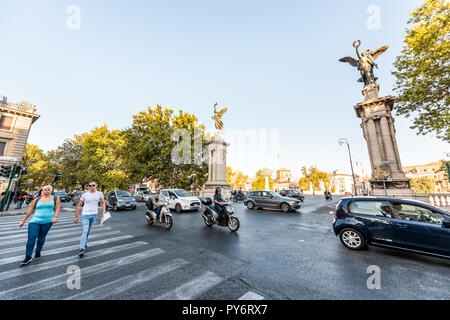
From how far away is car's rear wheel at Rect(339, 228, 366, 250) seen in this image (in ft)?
16.7

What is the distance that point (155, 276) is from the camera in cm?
352

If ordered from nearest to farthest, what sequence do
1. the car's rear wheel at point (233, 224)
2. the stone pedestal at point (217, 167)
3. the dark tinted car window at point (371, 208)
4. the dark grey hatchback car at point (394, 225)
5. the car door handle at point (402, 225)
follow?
the dark grey hatchback car at point (394, 225) → the car door handle at point (402, 225) → the dark tinted car window at point (371, 208) → the car's rear wheel at point (233, 224) → the stone pedestal at point (217, 167)

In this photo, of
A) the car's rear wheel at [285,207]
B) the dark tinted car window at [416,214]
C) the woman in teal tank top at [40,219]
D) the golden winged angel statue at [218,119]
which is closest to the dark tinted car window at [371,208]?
the dark tinted car window at [416,214]

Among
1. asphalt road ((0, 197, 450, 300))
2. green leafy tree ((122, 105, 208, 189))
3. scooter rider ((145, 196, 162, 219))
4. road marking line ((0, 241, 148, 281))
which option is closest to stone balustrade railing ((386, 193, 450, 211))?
asphalt road ((0, 197, 450, 300))

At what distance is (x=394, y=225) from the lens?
15.3ft

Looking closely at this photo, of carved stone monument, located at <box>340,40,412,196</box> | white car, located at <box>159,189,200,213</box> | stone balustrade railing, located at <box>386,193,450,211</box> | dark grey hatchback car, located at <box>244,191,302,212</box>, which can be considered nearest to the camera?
white car, located at <box>159,189,200,213</box>

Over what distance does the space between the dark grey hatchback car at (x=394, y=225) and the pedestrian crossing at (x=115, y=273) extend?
358 cm

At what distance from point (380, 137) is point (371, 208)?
1722cm

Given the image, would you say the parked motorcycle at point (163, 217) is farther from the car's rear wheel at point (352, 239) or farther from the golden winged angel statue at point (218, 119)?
the golden winged angel statue at point (218, 119)

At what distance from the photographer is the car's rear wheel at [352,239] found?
5082 mm

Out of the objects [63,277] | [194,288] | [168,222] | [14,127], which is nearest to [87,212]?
[63,277]

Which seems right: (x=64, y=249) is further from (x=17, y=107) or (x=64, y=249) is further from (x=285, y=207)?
(x=17, y=107)

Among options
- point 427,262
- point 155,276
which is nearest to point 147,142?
point 155,276

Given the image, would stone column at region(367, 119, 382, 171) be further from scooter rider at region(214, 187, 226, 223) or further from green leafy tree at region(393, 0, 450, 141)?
scooter rider at region(214, 187, 226, 223)
